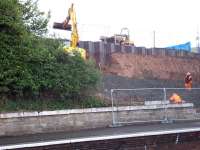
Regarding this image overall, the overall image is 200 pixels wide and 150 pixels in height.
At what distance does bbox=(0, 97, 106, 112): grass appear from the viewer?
18.2 m

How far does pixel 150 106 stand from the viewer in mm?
21375

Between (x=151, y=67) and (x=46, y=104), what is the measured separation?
15.9 meters

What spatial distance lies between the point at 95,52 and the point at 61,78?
11325 mm

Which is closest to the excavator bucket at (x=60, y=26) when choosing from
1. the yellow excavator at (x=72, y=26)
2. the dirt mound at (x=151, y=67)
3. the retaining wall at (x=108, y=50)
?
the yellow excavator at (x=72, y=26)

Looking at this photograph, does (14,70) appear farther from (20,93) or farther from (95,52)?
(95,52)

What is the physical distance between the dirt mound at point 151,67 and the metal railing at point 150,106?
7686mm

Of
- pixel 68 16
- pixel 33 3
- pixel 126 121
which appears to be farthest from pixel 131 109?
pixel 68 16

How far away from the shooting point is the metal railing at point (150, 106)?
67.5 ft

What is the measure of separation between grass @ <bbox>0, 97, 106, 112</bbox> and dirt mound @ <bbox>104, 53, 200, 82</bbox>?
390 inches

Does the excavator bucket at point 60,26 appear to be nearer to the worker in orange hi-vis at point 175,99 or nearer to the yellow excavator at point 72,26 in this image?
the yellow excavator at point 72,26

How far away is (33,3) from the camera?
21688 mm

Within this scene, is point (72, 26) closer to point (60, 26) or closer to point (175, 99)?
point (60, 26)

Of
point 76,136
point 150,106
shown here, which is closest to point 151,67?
point 150,106

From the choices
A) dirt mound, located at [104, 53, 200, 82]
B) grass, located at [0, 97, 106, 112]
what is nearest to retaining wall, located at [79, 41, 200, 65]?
dirt mound, located at [104, 53, 200, 82]
